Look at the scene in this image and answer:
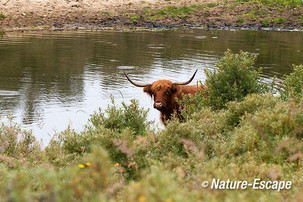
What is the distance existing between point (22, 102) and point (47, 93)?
1261mm

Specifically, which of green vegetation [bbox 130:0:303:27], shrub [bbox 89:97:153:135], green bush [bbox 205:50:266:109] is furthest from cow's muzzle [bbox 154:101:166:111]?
green vegetation [bbox 130:0:303:27]

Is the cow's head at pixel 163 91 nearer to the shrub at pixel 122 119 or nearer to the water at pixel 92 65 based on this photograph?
the shrub at pixel 122 119

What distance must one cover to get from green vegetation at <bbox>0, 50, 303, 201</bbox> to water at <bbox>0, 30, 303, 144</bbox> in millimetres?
1980

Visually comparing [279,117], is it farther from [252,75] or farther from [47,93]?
[47,93]

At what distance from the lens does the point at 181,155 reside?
4809mm

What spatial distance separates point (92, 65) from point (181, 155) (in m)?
12.4

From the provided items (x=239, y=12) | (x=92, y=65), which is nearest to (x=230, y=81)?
(x=92, y=65)

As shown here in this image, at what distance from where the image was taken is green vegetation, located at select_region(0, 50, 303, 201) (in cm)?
262

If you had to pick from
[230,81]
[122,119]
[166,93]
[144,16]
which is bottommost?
[122,119]

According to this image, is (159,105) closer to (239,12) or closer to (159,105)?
(159,105)

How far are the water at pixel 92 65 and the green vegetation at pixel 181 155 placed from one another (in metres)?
1.98

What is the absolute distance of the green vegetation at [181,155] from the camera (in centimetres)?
262

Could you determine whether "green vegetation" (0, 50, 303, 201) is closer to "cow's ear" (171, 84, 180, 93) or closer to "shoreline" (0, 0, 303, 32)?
"cow's ear" (171, 84, 180, 93)

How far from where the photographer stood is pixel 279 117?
4.68 meters
